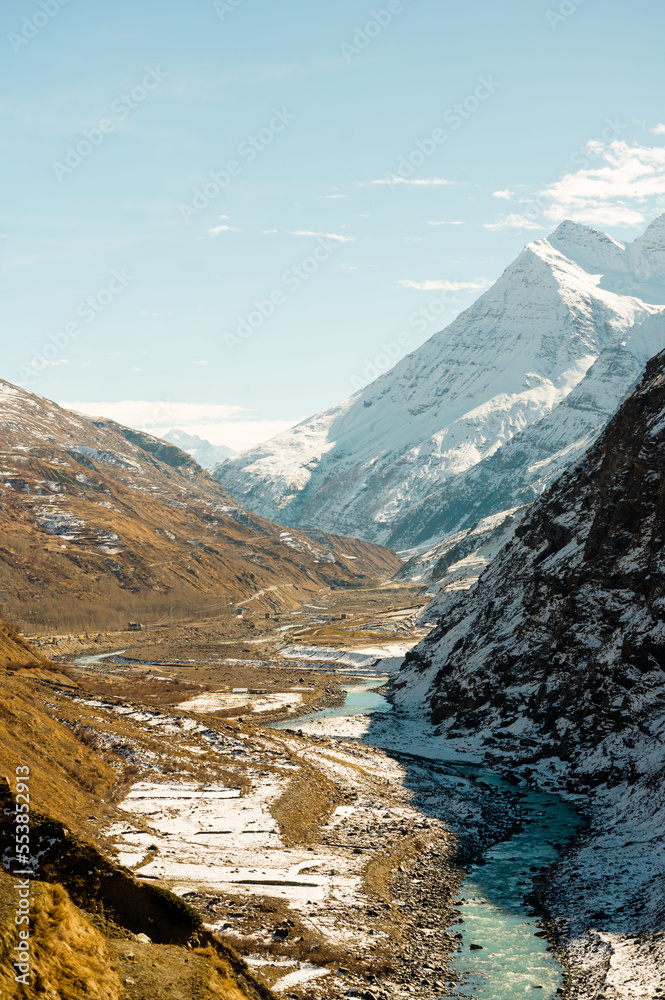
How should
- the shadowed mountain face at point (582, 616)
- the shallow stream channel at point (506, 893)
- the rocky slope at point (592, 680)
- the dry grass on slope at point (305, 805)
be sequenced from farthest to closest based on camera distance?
the shadowed mountain face at point (582, 616) → the dry grass on slope at point (305, 805) → the rocky slope at point (592, 680) → the shallow stream channel at point (506, 893)

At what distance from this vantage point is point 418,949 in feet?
119

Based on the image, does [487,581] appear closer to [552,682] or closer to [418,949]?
[552,682]

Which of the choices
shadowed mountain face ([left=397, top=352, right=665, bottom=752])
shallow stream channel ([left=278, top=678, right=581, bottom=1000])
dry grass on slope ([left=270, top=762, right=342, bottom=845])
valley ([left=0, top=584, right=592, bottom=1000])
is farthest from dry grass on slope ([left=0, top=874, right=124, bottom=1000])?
shadowed mountain face ([left=397, top=352, right=665, bottom=752])

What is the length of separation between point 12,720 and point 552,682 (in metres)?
49.1

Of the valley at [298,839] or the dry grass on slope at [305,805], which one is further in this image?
the dry grass on slope at [305,805]

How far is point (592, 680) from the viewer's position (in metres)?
70.1

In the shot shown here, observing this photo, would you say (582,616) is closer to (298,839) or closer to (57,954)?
(298,839)

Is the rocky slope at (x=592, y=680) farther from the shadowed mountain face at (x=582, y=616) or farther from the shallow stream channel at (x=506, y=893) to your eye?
the shallow stream channel at (x=506, y=893)

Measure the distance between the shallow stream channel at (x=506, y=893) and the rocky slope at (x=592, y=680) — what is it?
166 cm

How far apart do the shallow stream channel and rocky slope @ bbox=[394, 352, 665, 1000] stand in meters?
1.66

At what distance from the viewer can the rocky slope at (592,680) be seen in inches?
1609

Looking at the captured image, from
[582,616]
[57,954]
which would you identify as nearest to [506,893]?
[57,954]

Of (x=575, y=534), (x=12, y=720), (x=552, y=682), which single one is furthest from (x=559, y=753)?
(x=12, y=720)

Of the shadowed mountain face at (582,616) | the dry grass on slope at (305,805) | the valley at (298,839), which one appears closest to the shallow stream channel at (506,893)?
the valley at (298,839)
